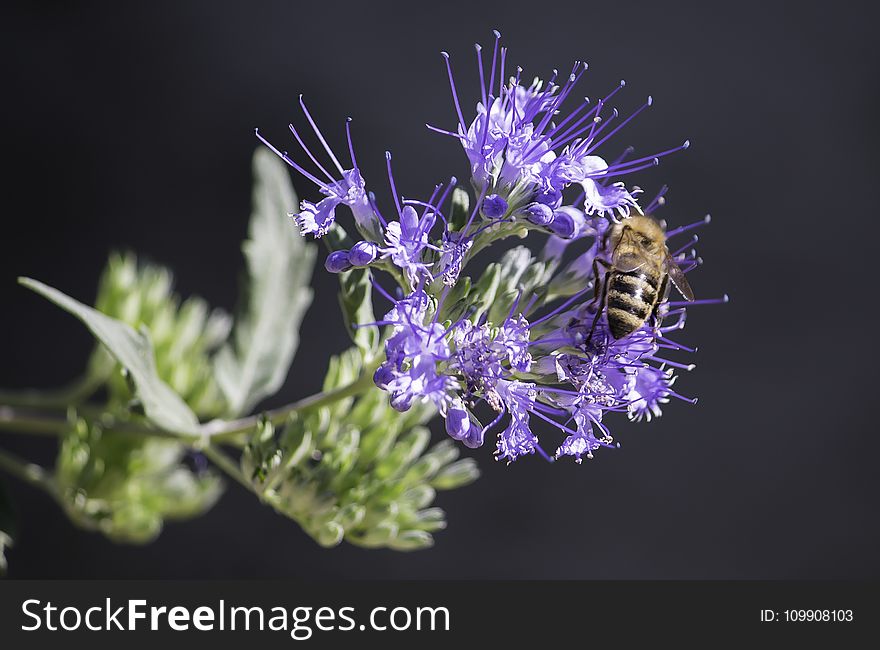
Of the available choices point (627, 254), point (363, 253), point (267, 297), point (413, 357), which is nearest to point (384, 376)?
point (413, 357)

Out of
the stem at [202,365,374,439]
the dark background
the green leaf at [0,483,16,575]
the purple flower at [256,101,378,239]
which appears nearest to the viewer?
the purple flower at [256,101,378,239]

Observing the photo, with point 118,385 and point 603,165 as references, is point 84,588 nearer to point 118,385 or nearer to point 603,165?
point 118,385

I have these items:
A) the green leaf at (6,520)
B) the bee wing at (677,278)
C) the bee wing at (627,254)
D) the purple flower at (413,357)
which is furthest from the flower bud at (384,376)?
the green leaf at (6,520)

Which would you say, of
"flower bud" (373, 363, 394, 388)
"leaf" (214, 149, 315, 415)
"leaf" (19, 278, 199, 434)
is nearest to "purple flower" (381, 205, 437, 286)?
"flower bud" (373, 363, 394, 388)

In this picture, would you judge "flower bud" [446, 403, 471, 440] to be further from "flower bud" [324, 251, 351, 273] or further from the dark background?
the dark background

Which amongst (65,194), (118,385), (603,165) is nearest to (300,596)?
(118,385)
